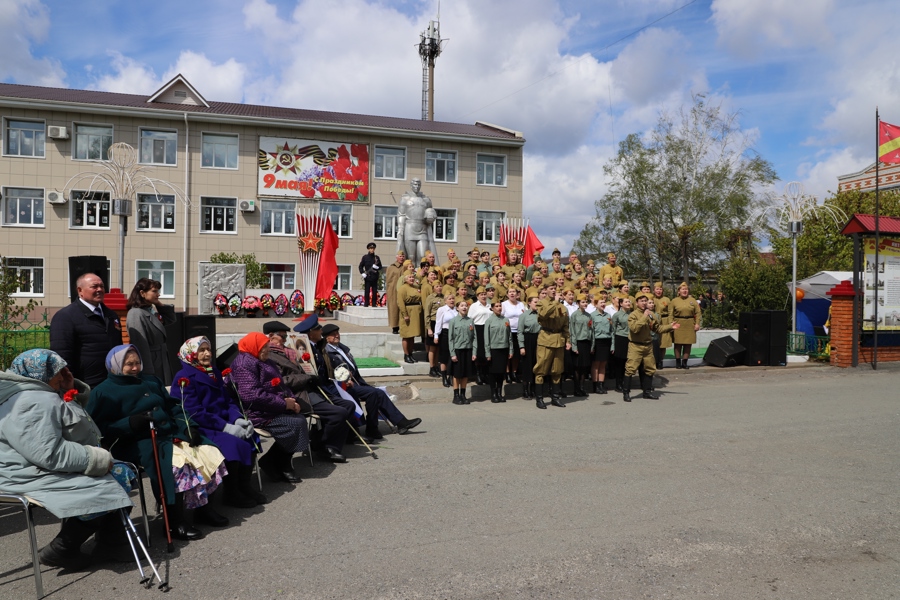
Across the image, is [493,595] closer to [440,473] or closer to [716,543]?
[716,543]

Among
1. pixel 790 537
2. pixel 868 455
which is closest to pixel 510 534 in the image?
pixel 790 537

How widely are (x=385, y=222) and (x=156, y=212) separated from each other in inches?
411

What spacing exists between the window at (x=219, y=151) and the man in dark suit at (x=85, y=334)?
86.4 feet

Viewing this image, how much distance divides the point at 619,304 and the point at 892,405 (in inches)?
174

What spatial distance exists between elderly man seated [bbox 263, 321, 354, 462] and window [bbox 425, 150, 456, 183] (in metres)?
27.5

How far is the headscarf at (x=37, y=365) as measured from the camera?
14.0 feet

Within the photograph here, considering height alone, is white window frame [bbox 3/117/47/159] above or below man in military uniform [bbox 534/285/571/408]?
above

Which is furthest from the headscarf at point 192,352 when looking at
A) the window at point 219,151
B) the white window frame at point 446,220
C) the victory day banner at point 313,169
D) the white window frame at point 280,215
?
the white window frame at point 446,220

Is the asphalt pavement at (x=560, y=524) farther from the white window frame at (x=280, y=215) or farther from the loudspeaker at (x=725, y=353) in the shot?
the white window frame at (x=280, y=215)

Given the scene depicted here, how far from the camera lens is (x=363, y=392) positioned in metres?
8.11

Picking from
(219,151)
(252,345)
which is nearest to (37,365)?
(252,345)

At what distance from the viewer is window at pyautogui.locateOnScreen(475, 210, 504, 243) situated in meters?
35.0

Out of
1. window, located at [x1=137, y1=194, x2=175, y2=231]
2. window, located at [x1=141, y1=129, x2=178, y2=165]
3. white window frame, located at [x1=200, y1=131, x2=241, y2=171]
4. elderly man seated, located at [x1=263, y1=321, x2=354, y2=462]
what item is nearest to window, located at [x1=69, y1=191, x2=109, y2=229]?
window, located at [x1=137, y1=194, x2=175, y2=231]

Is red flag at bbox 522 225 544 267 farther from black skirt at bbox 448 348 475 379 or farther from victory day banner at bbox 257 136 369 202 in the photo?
victory day banner at bbox 257 136 369 202
